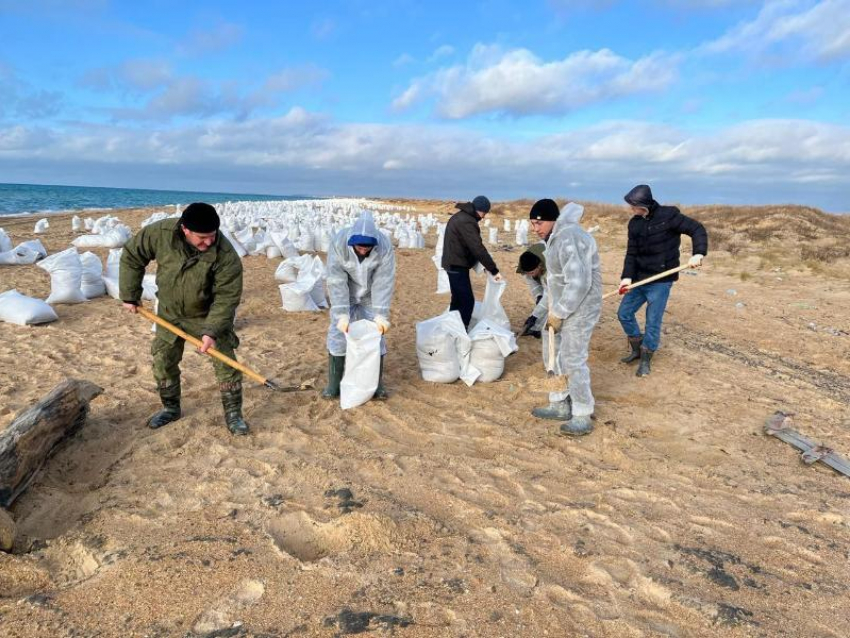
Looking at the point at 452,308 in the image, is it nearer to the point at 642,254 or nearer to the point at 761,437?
the point at 642,254

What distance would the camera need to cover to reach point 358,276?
333 centimetres

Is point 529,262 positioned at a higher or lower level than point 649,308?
higher

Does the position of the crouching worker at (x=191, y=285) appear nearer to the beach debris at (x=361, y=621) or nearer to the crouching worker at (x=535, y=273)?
the beach debris at (x=361, y=621)

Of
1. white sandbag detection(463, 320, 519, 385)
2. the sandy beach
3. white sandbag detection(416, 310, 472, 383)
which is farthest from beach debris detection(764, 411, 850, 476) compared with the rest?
white sandbag detection(416, 310, 472, 383)

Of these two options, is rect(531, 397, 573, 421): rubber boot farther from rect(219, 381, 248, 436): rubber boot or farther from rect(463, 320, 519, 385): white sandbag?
rect(219, 381, 248, 436): rubber boot

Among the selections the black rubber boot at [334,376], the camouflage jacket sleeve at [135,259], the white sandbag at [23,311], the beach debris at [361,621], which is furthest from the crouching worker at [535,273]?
the white sandbag at [23,311]

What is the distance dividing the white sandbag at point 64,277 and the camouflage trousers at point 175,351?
335 centimetres

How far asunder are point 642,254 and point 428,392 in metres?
2.00

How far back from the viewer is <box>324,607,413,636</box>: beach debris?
5.34ft

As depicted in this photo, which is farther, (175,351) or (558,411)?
(558,411)

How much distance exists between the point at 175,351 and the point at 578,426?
242cm

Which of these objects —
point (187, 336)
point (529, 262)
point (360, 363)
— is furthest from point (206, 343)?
point (529, 262)

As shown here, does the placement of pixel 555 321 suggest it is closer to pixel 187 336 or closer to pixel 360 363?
pixel 360 363

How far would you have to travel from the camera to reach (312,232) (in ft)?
35.8
